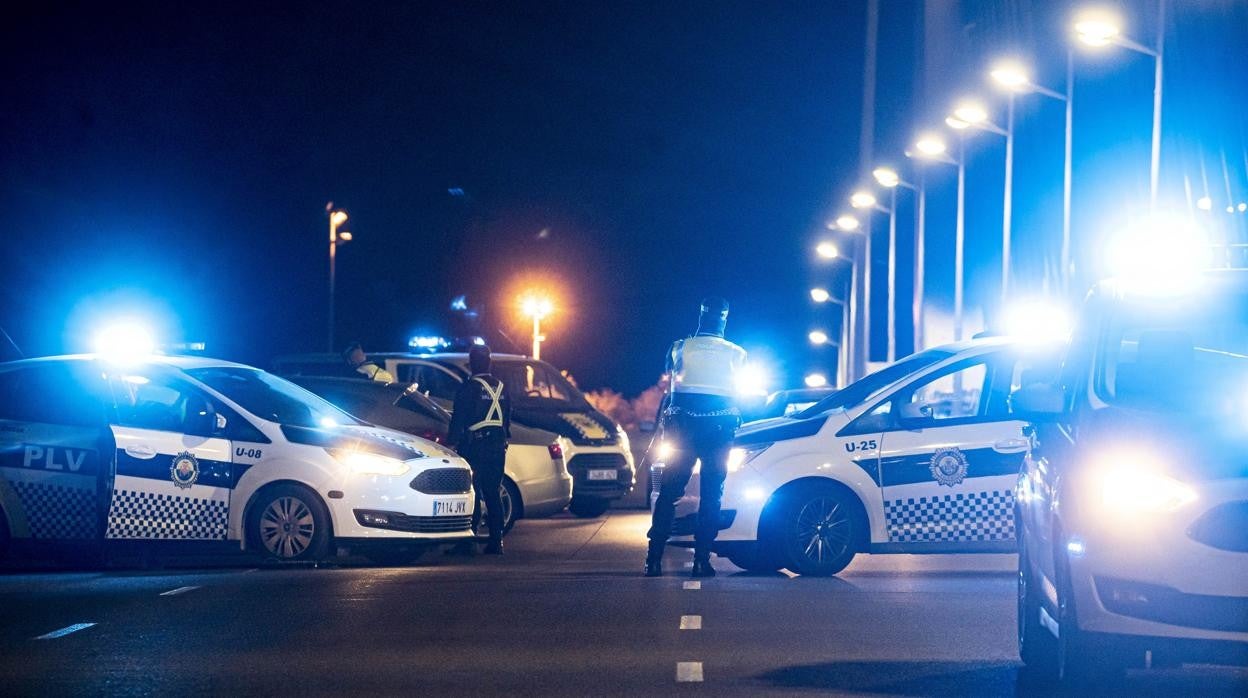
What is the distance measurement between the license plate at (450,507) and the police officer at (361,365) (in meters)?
4.98

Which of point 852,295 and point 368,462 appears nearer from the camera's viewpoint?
point 368,462

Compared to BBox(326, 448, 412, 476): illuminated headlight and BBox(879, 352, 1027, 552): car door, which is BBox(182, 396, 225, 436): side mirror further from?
BBox(879, 352, 1027, 552): car door

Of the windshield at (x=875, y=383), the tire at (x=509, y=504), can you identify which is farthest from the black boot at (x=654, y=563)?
the tire at (x=509, y=504)

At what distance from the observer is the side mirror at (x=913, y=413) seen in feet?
45.2

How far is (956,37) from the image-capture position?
8400 centimetres

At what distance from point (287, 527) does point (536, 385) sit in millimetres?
8204

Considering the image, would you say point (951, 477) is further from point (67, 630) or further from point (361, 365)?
point (361, 365)

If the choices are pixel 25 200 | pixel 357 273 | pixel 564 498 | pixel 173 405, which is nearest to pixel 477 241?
pixel 357 273

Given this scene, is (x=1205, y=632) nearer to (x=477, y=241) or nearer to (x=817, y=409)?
(x=817, y=409)

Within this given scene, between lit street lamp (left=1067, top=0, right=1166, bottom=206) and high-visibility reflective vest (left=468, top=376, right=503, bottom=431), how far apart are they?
962 cm

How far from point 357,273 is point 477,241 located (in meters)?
9.29

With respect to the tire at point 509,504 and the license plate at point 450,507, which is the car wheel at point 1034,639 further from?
the tire at point 509,504

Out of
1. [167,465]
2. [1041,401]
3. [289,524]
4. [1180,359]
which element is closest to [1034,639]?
[1041,401]

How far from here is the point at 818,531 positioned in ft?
45.1
